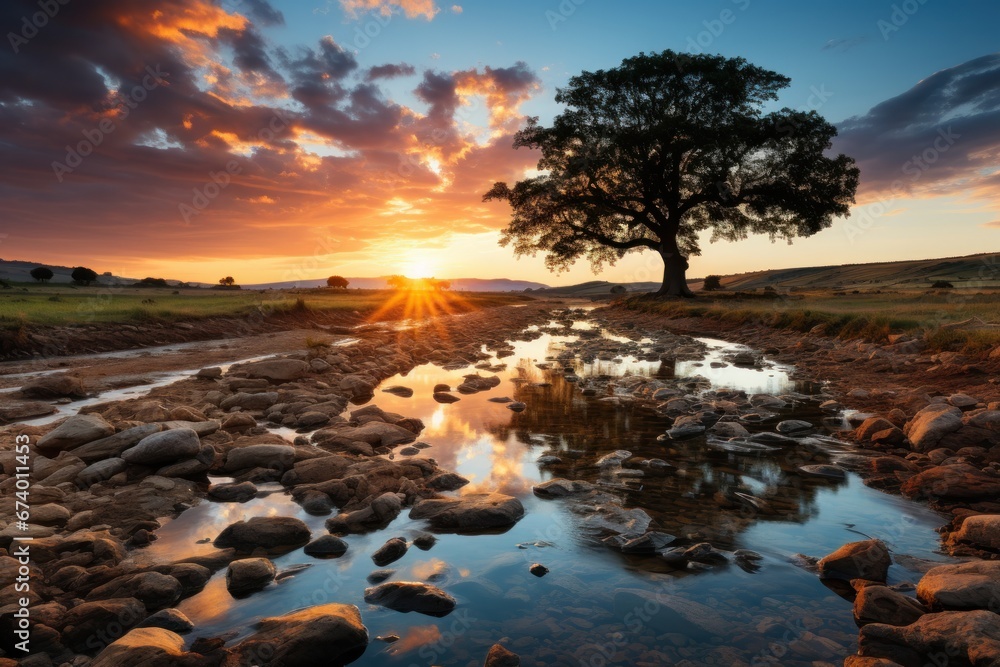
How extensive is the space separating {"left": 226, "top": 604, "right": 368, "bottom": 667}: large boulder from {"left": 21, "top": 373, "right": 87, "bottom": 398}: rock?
415 inches

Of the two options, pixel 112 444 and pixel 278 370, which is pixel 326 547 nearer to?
pixel 112 444

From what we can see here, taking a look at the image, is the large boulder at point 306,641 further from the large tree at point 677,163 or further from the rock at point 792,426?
the large tree at point 677,163

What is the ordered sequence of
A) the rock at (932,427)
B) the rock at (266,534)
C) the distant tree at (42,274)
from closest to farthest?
the rock at (266,534)
the rock at (932,427)
the distant tree at (42,274)

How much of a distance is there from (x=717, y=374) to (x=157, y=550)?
1342cm

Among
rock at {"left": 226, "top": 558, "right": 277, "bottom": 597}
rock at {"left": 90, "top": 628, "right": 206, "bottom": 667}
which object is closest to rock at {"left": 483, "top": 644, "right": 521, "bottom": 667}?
rock at {"left": 90, "top": 628, "right": 206, "bottom": 667}

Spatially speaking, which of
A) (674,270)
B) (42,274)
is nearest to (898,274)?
(674,270)

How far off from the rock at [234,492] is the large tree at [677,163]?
32662mm

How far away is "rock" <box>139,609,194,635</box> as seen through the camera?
363 centimetres

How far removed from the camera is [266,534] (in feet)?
16.3

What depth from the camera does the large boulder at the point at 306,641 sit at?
334cm

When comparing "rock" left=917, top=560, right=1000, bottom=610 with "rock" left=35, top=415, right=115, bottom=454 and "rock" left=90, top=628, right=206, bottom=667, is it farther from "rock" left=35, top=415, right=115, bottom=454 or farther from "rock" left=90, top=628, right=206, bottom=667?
"rock" left=35, top=415, right=115, bottom=454

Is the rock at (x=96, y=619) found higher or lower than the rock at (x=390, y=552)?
higher

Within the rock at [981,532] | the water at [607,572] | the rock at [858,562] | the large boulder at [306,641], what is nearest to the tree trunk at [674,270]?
the water at [607,572]

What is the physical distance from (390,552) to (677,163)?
3541 centimetres
